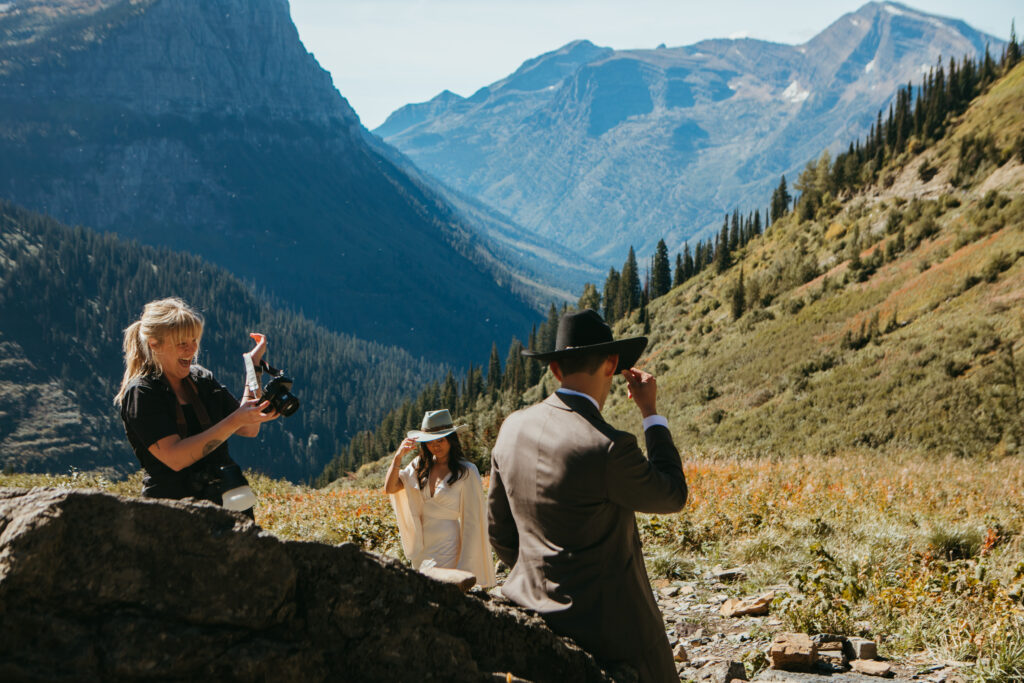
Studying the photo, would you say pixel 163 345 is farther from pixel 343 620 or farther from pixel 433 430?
pixel 433 430

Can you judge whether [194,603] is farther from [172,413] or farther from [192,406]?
[192,406]

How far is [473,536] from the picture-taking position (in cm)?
539

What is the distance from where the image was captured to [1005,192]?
31062mm

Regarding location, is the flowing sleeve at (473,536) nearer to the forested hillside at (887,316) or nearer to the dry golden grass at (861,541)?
the dry golden grass at (861,541)

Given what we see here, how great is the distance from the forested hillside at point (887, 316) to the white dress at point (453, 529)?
13.4 m

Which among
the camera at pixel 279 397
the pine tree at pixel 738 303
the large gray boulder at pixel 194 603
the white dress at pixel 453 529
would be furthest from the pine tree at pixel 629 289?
the large gray boulder at pixel 194 603

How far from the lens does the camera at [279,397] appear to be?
11.6 ft

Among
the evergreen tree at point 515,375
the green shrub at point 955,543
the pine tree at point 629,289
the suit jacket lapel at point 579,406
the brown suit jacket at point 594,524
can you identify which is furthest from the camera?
the pine tree at point 629,289

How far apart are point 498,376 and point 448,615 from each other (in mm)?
105981

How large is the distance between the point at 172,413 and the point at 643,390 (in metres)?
2.33

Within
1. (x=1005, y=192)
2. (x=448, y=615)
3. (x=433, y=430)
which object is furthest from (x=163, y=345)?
(x=1005, y=192)

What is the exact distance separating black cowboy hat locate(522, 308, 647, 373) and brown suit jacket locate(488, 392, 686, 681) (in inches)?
8.1

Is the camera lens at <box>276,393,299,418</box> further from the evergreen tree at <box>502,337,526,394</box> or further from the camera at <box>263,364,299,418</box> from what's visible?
the evergreen tree at <box>502,337,526,394</box>

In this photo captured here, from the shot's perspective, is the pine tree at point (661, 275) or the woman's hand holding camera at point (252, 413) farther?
the pine tree at point (661, 275)
